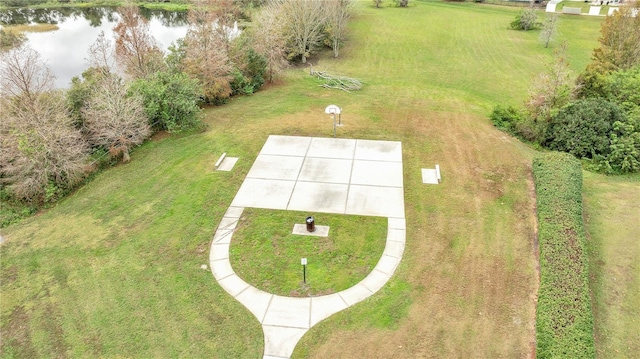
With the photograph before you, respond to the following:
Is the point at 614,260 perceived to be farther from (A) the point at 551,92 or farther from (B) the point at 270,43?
(B) the point at 270,43

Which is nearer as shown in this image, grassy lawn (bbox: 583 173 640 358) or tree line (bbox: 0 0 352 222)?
grassy lawn (bbox: 583 173 640 358)

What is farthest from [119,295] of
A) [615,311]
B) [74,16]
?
[74,16]

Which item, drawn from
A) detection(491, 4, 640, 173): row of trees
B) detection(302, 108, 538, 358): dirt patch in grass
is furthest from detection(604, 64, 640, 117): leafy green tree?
detection(302, 108, 538, 358): dirt patch in grass

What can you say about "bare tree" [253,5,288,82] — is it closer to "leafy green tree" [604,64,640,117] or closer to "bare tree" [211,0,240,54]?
"bare tree" [211,0,240,54]

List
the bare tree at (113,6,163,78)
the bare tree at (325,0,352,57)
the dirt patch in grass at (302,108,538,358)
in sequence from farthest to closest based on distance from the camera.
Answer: the bare tree at (325,0,352,57), the bare tree at (113,6,163,78), the dirt patch in grass at (302,108,538,358)

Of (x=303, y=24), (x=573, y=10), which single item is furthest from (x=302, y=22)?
(x=573, y=10)

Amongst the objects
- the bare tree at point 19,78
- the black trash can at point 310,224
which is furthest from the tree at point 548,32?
the bare tree at point 19,78

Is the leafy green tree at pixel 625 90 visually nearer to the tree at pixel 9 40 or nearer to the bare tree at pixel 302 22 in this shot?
the bare tree at pixel 302 22

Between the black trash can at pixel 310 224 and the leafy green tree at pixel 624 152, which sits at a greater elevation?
the leafy green tree at pixel 624 152
